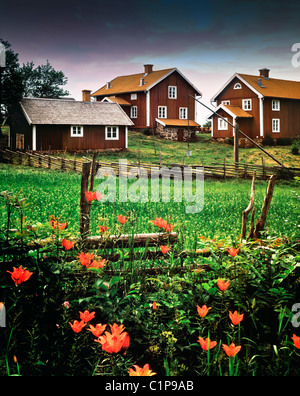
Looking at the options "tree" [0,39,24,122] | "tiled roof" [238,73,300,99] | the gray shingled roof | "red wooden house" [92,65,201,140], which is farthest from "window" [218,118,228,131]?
"tree" [0,39,24,122]

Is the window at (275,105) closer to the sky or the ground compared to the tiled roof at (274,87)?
closer to the ground

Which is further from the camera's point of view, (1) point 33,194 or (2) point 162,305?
(1) point 33,194

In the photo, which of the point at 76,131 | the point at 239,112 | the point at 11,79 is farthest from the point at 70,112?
the point at 239,112

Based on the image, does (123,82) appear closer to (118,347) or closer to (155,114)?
(155,114)

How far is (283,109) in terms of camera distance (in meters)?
29.4

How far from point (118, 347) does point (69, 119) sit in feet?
79.2

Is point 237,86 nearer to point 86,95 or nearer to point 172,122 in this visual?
point 172,122

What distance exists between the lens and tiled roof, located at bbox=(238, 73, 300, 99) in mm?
28966

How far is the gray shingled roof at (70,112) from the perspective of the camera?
78.4ft

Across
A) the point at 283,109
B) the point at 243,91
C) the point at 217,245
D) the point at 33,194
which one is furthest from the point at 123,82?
the point at 217,245

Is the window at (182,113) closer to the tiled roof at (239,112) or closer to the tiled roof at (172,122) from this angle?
the tiled roof at (172,122)

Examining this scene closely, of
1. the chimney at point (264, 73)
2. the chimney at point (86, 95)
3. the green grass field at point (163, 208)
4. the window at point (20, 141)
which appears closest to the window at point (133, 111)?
the chimney at point (86, 95)

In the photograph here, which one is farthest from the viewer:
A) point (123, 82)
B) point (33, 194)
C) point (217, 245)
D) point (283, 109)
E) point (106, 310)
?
point (123, 82)

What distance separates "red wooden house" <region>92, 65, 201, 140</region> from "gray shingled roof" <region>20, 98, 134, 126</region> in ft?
13.2
